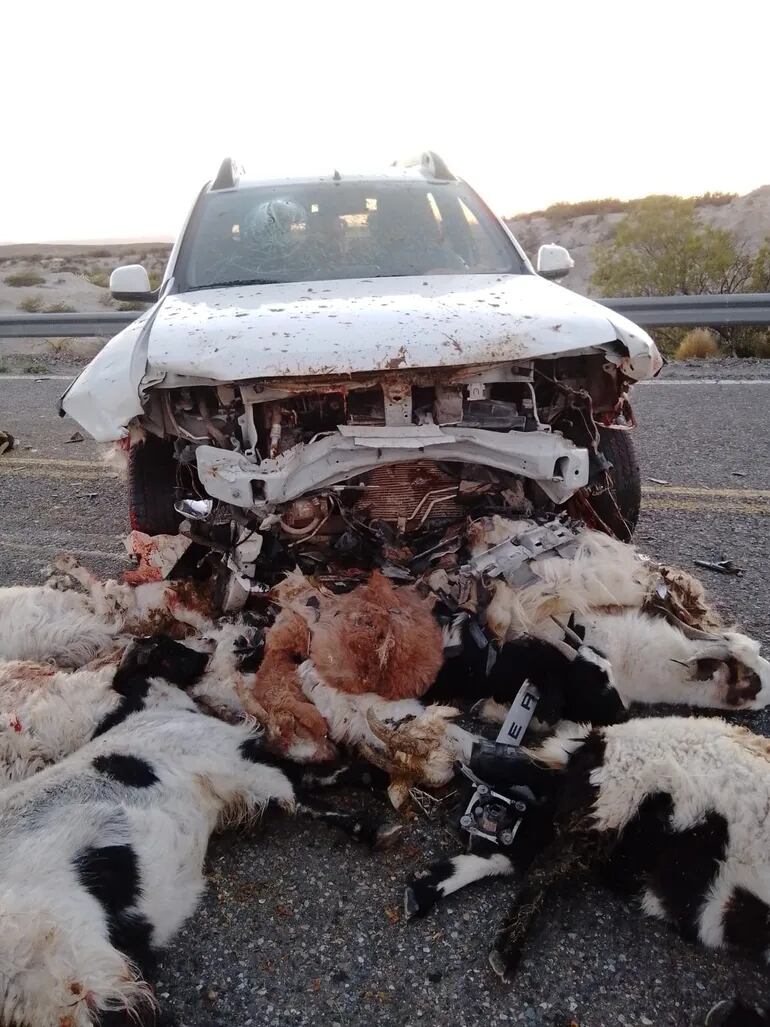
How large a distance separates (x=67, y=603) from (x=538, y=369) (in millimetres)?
2403

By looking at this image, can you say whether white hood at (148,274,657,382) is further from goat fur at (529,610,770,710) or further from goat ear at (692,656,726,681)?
goat ear at (692,656,726,681)

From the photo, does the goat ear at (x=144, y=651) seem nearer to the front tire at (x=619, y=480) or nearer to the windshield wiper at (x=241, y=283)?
the windshield wiper at (x=241, y=283)

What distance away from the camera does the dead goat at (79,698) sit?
2.92 m

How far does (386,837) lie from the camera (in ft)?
8.89

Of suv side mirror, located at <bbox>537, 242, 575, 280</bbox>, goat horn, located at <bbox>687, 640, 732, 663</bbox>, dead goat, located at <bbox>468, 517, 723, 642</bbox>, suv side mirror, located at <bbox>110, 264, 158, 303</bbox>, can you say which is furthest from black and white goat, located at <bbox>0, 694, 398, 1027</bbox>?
suv side mirror, located at <bbox>537, 242, 575, 280</bbox>

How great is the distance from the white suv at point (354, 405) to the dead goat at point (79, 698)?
1.79 ft

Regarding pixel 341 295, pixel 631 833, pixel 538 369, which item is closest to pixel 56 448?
pixel 341 295

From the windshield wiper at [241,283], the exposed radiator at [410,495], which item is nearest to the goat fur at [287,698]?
the exposed radiator at [410,495]

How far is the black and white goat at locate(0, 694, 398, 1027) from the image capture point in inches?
77.9

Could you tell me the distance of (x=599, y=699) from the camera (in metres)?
3.03

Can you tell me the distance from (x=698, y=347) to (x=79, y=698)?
10065 millimetres

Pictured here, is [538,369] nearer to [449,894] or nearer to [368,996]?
[449,894]

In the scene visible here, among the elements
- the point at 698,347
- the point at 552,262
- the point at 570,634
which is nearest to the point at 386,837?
the point at 570,634

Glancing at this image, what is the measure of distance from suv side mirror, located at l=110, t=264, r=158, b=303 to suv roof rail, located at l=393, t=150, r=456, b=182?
1.95m
